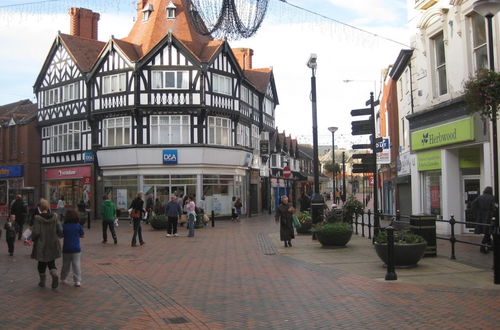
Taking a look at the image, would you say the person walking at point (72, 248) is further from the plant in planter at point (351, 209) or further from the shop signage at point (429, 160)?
the shop signage at point (429, 160)

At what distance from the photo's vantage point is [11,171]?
1676 inches

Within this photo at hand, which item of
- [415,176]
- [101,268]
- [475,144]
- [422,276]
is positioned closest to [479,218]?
[475,144]

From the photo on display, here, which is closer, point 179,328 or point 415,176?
point 179,328

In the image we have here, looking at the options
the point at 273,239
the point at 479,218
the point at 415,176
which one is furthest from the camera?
the point at 415,176

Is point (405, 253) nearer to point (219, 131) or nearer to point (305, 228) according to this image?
point (305, 228)

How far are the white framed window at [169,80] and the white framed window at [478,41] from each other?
2133 centimetres

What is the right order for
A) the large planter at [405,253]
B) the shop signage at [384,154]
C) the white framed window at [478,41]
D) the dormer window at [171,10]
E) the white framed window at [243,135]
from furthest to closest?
the white framed window at [243,135]
the dormer window at [171,10]
the shop signage at [384,154]
the white framed window at [478,41]
the large planter at [405,253]

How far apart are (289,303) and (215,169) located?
1111 inches

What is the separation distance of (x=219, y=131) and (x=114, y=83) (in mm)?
7717

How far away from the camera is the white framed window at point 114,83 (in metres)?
35.2

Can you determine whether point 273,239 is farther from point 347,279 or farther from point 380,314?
point 380,314

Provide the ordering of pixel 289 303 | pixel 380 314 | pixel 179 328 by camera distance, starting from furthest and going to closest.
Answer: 1. pixel 289 303
2. pixel 380 314
3. pixel 179 328

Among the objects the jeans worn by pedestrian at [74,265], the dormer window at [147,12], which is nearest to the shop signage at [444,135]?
the jeans worn by pedestrian at [74,265]

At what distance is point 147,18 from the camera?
38.3 meters
